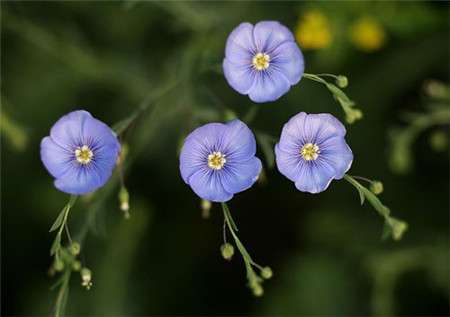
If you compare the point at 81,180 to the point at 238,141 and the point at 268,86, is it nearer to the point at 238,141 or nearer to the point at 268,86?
the point at 238,141

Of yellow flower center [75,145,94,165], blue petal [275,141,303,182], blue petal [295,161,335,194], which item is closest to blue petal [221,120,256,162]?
blue petal [275,141,303,182]

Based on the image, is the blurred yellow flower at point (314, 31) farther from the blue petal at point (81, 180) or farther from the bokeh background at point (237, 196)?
the blue petal at point (81, 180)

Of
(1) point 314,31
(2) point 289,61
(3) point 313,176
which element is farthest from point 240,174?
(1) point 314,31

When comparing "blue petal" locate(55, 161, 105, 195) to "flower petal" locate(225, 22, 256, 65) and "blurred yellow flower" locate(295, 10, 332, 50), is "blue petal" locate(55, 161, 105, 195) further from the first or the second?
"blurred yellow flower" locate(295, 10, 332, 50)

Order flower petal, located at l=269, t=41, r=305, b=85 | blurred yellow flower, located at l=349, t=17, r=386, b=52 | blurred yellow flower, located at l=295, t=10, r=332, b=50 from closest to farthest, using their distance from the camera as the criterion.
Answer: flower petal, located at l=269, t=41, r=305, b=85 < blurred yellow flower, located at l=295, t=10, r=332, b=50 < blurred yellow flower, located at l=349, t=17, r=386, b=52

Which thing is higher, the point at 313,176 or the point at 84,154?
the point at 84,154

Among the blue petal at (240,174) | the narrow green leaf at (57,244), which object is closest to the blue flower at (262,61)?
the blue petal at (240,174)
